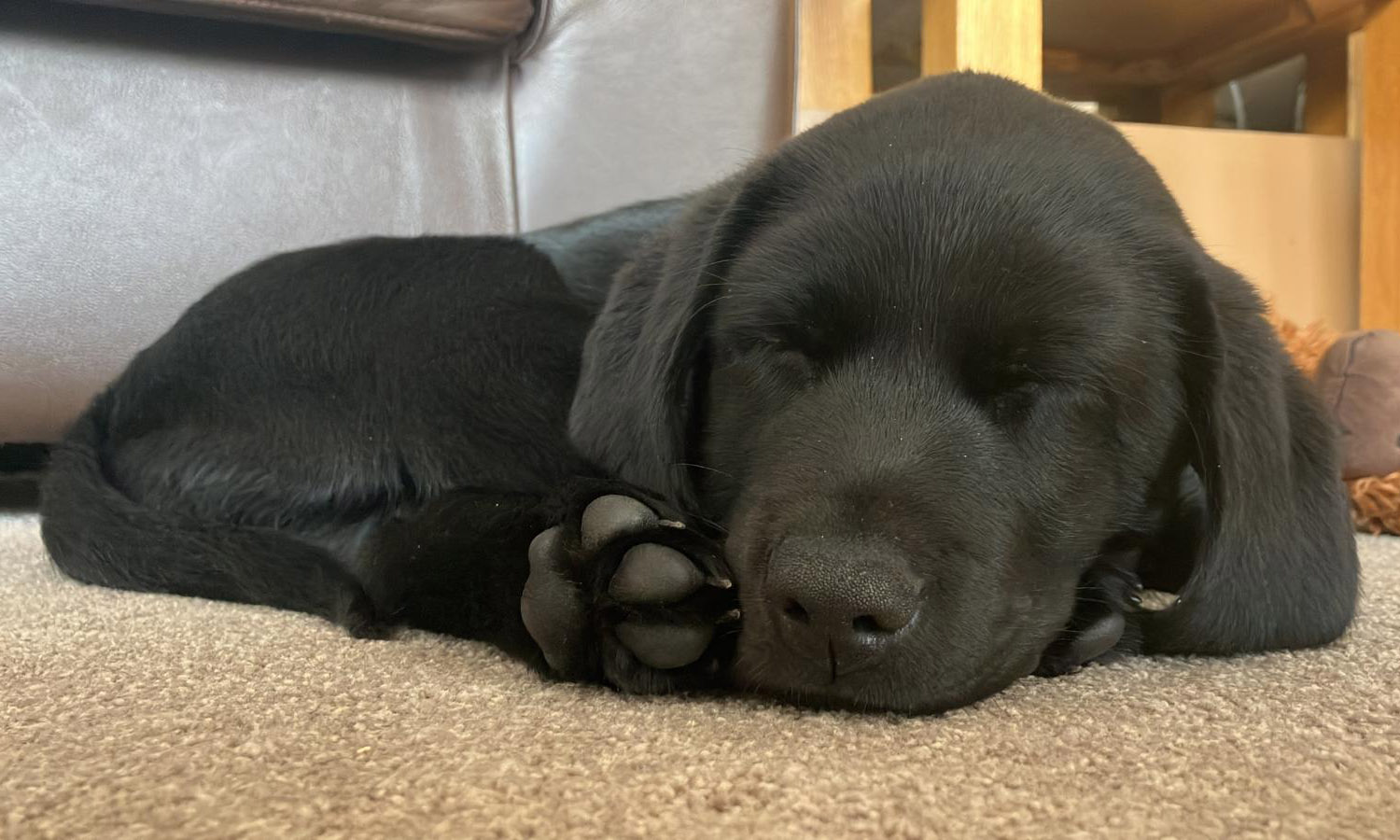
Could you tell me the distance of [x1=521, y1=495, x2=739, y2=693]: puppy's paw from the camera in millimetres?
938

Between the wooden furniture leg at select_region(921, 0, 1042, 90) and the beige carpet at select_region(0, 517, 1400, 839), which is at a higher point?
the wooden furniture leg at select_region(921, 0, 1042, 90)

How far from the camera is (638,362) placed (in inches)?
50.4

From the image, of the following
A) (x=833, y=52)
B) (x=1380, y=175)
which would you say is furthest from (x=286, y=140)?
(x=1380, y=175)

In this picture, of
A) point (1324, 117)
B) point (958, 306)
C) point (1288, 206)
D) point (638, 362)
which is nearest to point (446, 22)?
point (638, 362)

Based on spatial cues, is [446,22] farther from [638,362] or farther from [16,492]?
[16,492]

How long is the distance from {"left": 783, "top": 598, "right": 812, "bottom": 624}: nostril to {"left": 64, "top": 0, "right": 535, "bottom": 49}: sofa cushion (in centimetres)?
174

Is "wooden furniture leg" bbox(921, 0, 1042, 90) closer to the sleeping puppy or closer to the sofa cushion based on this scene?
the sofa cushion

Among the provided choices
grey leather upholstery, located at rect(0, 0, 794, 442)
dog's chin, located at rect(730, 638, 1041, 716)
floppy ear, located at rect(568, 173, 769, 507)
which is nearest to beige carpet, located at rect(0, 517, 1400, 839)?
dog's chin, located at rect(730, 638, 1041, 716)

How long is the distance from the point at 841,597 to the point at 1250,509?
0.53 m

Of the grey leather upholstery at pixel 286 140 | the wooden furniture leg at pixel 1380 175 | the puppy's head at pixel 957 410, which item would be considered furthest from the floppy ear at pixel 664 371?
the wooden furniture leg at pixel 1380 175

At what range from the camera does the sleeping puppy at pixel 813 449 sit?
0.95 metres

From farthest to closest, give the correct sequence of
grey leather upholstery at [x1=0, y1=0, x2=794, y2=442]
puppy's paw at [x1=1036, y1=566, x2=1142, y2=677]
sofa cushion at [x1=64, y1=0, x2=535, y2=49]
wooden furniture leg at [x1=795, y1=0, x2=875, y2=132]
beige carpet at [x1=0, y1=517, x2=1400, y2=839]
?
wooden furniture leg at [x1=795, y1=0, x2=875, y2=132], grey leather upholstery at [x1=0, y1=0, x2=794, y2=442], sofa cushion at [x1=64, y1=0, x2=535, y2=49], puppy's paw at [x1=1036, y1=566, x2=1142, y2=677], beige carpet at [x1=0, y1=517, x2=1400, y2=839]

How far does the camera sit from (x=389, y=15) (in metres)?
2.13

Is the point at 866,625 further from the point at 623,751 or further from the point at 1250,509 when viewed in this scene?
the point at 1250,509
